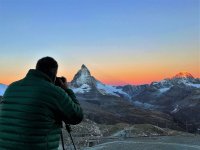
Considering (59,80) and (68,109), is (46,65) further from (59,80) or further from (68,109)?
(68,109)

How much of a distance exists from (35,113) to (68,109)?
0.33m

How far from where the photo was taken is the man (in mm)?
5488

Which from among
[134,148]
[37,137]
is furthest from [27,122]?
[134,148]

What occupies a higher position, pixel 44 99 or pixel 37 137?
pixel 44 99

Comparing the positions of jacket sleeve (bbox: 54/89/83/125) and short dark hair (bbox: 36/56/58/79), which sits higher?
short dark hair (bbox: 36/56/58/79)

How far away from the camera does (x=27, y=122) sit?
550cm

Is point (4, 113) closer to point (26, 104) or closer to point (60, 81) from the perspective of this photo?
point (26, 104)

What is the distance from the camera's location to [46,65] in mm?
5891

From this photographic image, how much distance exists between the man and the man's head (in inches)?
2.1

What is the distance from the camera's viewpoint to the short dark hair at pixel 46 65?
5.88 metres

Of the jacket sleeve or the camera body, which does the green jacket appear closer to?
the jacket sleeve

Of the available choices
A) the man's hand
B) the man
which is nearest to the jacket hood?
the man

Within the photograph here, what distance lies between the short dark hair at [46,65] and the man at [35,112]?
0.17 ft

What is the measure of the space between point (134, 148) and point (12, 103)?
23.7 metres
